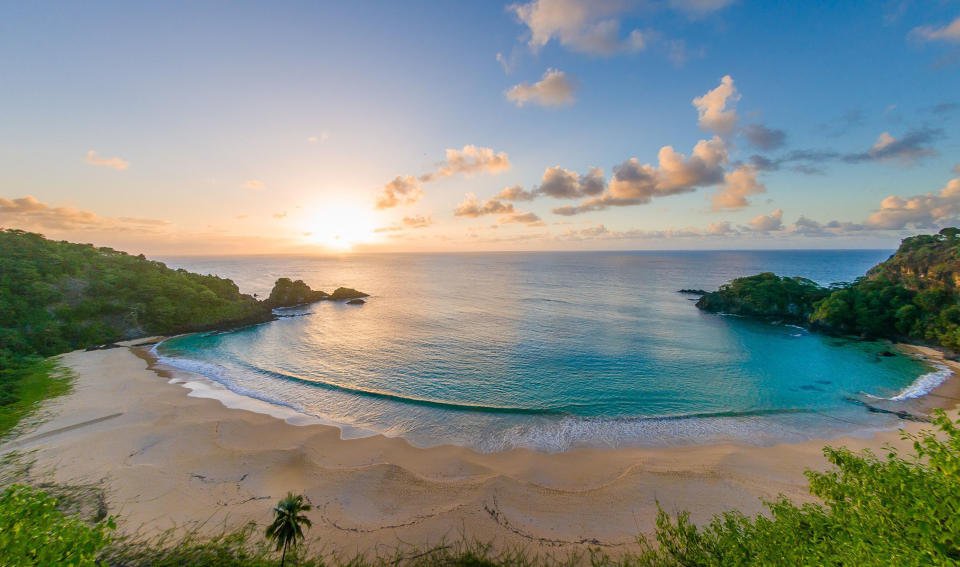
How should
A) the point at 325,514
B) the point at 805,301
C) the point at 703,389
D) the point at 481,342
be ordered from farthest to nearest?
the point at 805,301 < the point at 481,342 < the point at 703,389 < the point at 325,514

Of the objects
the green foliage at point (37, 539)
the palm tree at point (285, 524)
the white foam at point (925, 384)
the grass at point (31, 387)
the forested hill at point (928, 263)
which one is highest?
the forested hill at point (928, 263)

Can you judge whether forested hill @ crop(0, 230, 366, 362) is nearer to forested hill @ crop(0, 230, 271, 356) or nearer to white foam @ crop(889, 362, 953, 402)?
forested hill @ crop(0, 230, 271, 356)

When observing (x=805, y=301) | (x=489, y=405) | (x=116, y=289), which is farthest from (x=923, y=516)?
(x=116, y=289)

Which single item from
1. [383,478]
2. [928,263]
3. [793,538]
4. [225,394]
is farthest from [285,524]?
[928,263]

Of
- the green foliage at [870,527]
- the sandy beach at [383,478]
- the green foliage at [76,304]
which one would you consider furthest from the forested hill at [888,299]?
the green foliage at [76,304]

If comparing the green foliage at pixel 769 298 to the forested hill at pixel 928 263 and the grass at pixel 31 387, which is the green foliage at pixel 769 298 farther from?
the grass at pixel 31 387

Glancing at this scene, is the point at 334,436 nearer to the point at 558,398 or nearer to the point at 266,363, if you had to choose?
the point at 558,398
